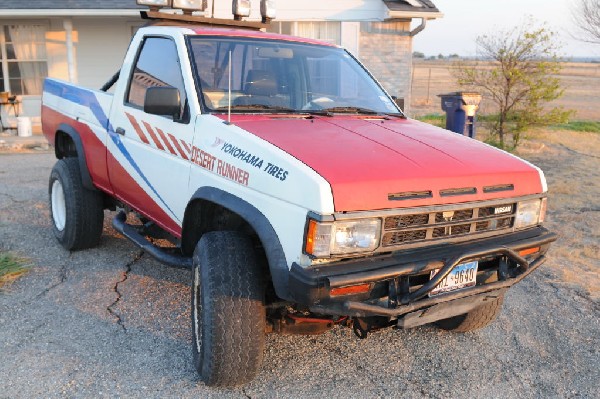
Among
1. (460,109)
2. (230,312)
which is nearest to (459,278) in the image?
(230,312)

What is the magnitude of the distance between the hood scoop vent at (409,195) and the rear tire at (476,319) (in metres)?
1.34

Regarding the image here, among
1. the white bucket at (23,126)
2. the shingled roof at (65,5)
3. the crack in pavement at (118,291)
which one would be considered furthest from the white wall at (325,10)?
the crack in pavement at (118,291)

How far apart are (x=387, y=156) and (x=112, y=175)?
2593 mm

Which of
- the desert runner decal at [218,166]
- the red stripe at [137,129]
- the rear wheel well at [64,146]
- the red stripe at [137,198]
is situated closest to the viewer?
A: the desert runner decal at [218,166]

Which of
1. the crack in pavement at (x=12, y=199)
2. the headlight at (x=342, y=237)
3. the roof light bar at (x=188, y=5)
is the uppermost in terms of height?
the roof light bar at (x=188, y=5)

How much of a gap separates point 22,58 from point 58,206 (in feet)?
33.1

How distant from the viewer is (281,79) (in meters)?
4.20

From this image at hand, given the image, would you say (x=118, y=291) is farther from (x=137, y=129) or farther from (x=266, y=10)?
(x=266, y=10)

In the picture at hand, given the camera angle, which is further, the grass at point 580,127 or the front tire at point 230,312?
the grass at point 580,127

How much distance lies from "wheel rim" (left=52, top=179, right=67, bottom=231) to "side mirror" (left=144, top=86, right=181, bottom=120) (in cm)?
247

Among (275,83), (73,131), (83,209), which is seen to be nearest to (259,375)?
(275,83)

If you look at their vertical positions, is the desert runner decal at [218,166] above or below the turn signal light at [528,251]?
above

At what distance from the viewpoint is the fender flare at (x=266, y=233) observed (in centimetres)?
285

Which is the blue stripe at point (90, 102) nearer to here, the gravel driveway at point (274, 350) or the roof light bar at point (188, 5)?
the gravel driveway at point (274, 350)
